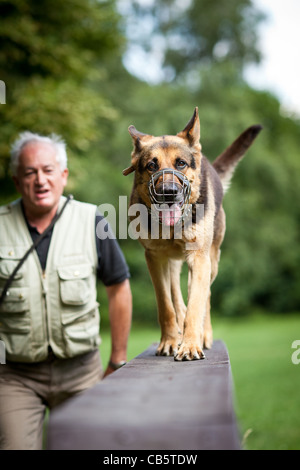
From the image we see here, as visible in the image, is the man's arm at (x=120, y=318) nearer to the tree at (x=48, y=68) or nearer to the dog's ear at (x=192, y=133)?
the dog's ear at (x=192, y=133)

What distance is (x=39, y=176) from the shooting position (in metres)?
4.04

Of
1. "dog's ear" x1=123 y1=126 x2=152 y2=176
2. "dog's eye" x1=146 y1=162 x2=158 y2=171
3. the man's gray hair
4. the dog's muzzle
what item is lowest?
the dog's muzzle

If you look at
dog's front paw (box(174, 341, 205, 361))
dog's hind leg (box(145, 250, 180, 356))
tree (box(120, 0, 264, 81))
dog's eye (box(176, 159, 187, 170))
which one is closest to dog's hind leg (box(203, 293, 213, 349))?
dog's hind leg (box(145, 250, 180, 356))

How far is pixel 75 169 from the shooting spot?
8.32 meters

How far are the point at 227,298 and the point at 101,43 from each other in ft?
46.2

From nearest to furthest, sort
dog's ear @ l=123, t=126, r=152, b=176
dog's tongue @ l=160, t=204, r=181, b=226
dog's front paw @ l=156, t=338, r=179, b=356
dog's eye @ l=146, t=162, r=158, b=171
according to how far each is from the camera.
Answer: dog's tongue @ l=160, t=204, r=181, b=226 < dog's eye @ l=146, t=162, r=158, b=171 < dog's ear @ l=123, t=126, r=152, b=176 < dog's front paw @ l=156, t=338, r=179, b=356

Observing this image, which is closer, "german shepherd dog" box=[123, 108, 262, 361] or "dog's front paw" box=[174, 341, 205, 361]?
"german shepherd dog" box=[123, 108, 262, 361]

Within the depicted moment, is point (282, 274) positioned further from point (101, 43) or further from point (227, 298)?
point (101, 43)

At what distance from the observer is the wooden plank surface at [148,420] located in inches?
63.3

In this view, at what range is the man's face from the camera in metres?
4.07

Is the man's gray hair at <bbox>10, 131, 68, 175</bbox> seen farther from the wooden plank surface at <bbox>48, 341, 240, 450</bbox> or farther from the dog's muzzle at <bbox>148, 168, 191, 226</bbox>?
the wooden plank surface at <bbox>48, 341, 240, 450</bbox>

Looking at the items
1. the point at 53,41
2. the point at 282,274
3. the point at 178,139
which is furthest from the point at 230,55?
the point at 178,139

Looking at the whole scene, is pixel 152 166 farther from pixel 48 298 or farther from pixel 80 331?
pixel 80 331

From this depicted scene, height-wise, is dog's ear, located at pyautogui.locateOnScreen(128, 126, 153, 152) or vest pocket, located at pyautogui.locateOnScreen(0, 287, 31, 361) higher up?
dog's ear, located at pyautogui.locateOnScreen(128, 126, 153, 152)
